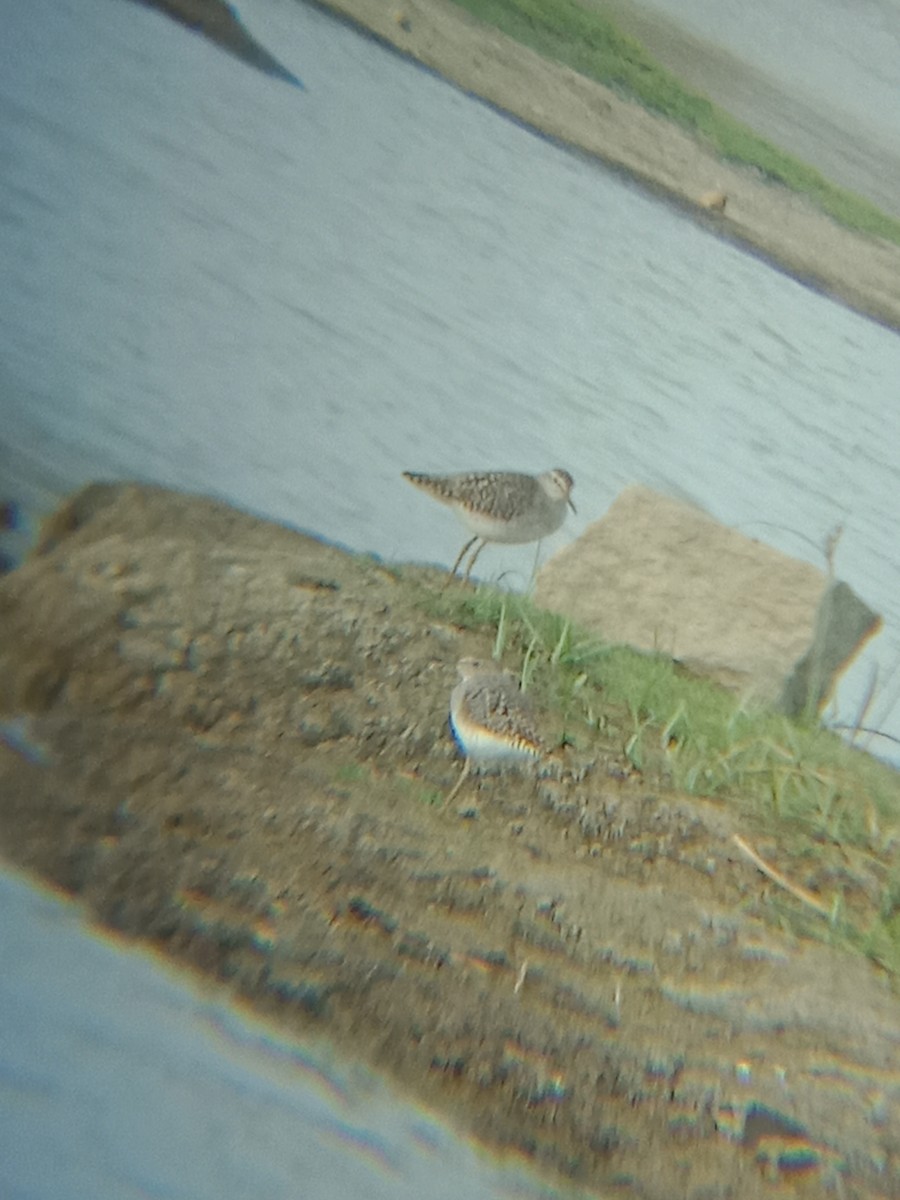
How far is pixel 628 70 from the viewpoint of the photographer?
2.28m

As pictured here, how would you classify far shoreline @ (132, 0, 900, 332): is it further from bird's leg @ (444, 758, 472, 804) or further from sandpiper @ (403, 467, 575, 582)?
bird's leg @ (444, 758, 472, 804)

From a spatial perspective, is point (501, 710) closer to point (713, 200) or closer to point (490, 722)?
point (490, 722)

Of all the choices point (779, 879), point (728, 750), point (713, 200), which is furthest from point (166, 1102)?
point (713, 200)

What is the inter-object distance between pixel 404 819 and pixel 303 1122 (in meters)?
0.54

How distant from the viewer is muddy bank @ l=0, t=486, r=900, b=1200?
1536 mm

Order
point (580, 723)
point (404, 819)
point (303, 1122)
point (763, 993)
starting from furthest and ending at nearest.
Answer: point (580, 723) → point (404, 819) → point (763, 993) → point (303, 1122)

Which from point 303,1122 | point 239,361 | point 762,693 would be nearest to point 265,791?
point 303,1122

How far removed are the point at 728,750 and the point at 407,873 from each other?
752mm

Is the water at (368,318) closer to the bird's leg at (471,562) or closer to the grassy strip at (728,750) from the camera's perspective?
the bird's leg at (471,562)

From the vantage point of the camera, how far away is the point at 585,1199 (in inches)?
57.5

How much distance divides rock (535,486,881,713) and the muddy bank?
0.29m

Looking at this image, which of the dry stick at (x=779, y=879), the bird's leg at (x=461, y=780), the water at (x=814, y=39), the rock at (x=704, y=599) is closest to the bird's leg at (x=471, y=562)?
the rock at (x=704, y=599)

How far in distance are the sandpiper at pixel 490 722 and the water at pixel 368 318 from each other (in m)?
0.45

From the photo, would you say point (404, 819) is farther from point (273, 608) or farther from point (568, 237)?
point (568, 237)
